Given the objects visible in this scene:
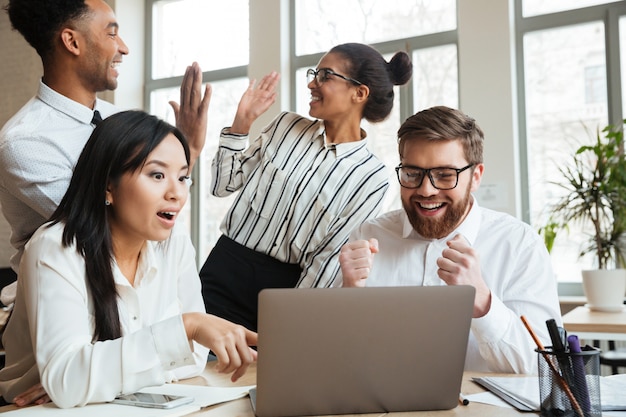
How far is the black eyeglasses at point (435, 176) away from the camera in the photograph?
1827 millimetres

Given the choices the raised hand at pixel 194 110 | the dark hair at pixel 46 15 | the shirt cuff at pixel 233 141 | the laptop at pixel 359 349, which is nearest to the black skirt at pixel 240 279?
the shirt cuff at pixel 233 141

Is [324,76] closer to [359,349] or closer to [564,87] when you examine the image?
[359,349]

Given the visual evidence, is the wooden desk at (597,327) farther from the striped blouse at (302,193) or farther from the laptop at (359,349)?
the laptop at (359,349)

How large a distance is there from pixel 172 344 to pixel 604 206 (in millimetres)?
3173

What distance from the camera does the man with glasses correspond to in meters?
1.72

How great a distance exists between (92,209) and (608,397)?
1131 mm

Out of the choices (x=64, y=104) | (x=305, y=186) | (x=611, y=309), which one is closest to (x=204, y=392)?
(x=64, y=104)

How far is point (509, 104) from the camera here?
429 centimetres

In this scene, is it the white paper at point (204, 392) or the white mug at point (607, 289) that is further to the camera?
the white mug at point (607, 289)

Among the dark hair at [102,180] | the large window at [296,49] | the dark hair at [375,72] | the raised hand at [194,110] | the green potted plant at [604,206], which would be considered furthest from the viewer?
the large window at [296,49]

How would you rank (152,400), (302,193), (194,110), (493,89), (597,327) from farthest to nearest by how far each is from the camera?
1. (493,89)
2. (597,327)
3. (302,193)
4. (194,110)
5. (152,400)

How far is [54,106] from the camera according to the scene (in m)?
2.01

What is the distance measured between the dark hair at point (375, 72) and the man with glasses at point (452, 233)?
1.99 ft

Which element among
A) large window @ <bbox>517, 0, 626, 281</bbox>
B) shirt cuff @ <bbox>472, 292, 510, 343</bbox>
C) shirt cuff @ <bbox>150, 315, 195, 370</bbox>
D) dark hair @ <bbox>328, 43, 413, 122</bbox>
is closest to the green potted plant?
large window @ <bbox>517, 0, 626, 281</bbox>
